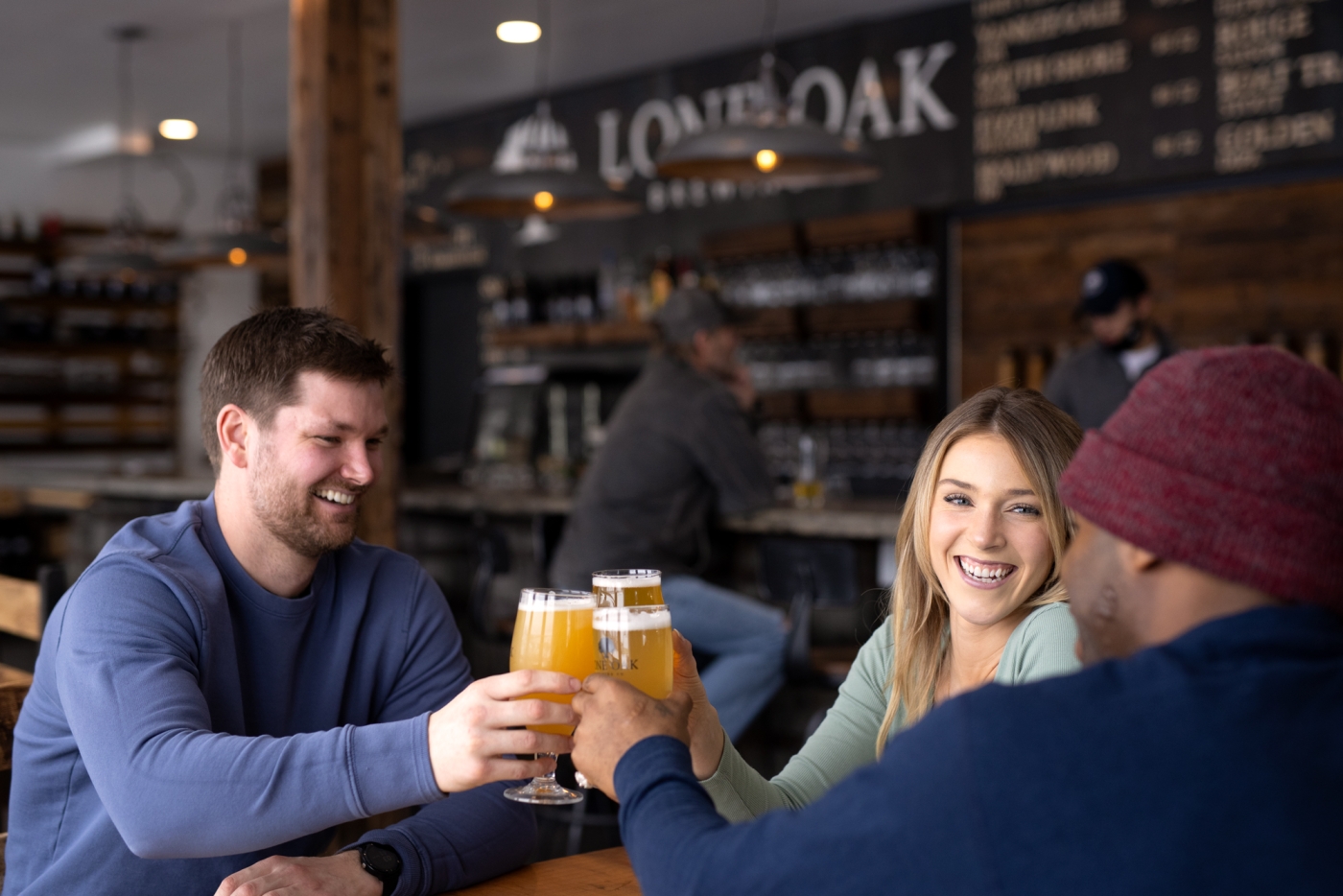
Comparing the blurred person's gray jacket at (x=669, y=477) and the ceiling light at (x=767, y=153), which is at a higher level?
the ceiling light at (x=767, y=153)

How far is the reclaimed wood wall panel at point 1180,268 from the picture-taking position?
5.03 meters

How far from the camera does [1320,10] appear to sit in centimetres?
487

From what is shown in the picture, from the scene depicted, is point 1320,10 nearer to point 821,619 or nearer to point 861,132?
point 861,132

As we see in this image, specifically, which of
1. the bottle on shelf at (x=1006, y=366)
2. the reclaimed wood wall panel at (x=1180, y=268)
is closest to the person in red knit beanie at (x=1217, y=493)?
the reclaimed wood wall panel at (x=1180, y=268)

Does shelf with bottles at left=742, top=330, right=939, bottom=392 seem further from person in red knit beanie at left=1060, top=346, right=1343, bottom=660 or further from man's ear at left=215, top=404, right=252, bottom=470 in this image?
person in red knit beanie at left=1060, top=346, right=1343, bottom=660

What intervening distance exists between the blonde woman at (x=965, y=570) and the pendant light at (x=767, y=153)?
89.0 inches

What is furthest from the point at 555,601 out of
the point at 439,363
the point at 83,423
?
the point at 83,423

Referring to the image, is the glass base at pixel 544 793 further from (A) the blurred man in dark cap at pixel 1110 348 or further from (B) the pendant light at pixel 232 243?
(B) the pendant light at pixel 232 243

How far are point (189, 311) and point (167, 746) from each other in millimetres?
9251

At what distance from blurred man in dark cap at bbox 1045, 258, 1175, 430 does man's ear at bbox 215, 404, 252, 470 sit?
3379 millimetres

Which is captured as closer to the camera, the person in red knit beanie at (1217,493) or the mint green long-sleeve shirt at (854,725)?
the person in red knit beanie at (1217,493)

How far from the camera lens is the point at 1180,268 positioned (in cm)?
538

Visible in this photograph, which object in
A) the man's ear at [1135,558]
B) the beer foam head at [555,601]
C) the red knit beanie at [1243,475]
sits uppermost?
the red knit beanie at [1243,475]

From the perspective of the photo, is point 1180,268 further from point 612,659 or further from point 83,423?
point 83,423
